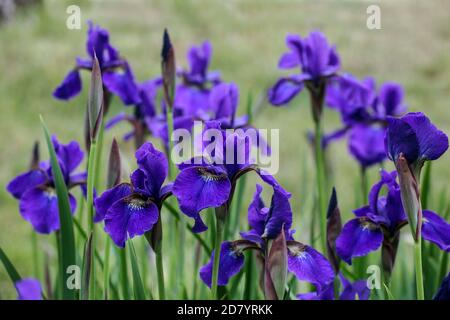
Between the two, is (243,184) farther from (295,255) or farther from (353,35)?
(353,35)

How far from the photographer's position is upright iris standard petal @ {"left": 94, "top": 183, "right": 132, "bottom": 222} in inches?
50.6

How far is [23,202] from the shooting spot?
164 cm

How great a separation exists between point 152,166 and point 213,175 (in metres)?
0.13

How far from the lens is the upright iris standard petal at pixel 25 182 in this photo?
5.69ft

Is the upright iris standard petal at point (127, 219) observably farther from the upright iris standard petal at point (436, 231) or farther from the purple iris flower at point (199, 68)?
the purple iris flower at point (199, 68)

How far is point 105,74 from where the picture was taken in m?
1.84

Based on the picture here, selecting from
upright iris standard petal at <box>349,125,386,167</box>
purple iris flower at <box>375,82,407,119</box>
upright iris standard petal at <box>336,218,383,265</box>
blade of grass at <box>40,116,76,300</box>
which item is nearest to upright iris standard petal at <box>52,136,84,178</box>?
blade of grass at <box>40,116,76,300</box>

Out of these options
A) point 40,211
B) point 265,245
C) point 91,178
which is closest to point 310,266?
→ point 265,245

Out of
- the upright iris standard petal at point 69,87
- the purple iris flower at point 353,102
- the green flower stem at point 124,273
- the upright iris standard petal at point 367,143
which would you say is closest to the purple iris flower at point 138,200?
the green flower stem at point 124,273

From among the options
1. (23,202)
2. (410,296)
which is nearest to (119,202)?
(23,202)

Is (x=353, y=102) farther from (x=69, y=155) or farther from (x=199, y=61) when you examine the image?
(x=69, y=155)

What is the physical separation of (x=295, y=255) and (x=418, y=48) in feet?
16.8

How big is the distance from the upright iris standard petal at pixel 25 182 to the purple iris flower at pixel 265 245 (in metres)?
0.60

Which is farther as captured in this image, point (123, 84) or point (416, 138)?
point (123, 84)
